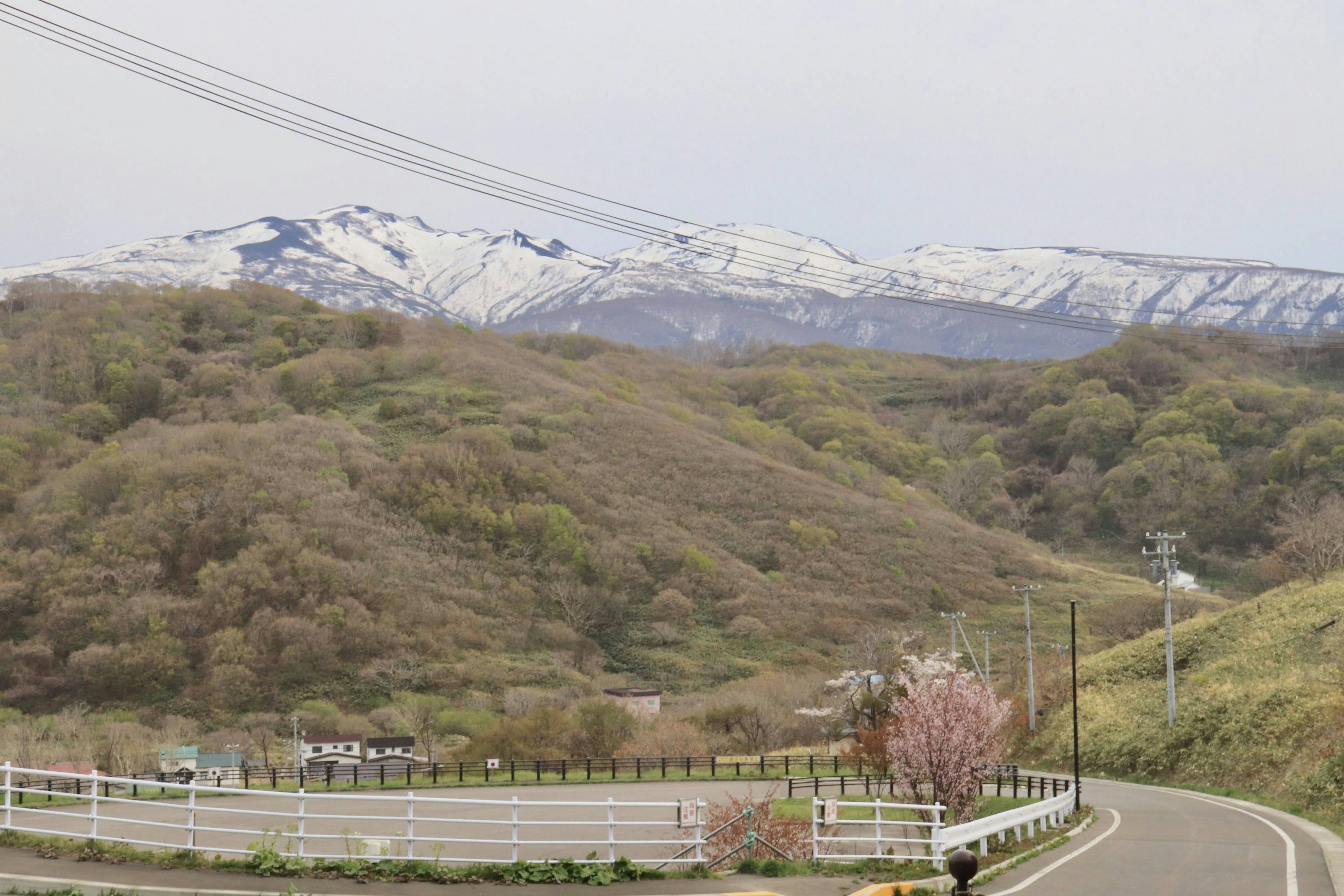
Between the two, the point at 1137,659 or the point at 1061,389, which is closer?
the point at 1137,659

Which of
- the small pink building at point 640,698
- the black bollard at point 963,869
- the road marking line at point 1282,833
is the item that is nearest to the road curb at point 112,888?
the black bollard at point 963,869

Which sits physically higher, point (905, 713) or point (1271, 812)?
point (905, 713)

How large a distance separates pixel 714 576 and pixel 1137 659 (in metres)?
37.7

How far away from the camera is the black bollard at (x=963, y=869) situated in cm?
815

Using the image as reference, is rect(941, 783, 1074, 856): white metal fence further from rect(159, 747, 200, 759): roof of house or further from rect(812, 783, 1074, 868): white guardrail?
rect(159, 747, 200, 759): roof of house

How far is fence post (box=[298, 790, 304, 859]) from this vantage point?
43.8ft

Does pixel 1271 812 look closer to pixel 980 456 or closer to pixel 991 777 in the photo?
pixel 991 777

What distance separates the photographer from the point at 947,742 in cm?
2214

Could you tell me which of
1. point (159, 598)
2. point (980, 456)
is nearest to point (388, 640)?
point (159, 598)

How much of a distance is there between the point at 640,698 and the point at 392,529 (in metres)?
28.8

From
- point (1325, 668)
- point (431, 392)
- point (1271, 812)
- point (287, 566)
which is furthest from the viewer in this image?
point (431, 392)

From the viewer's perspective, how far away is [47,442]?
8906cm

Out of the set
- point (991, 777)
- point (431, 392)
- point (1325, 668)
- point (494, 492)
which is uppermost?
point (431, 392)

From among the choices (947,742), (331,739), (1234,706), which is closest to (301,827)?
(947,742)
